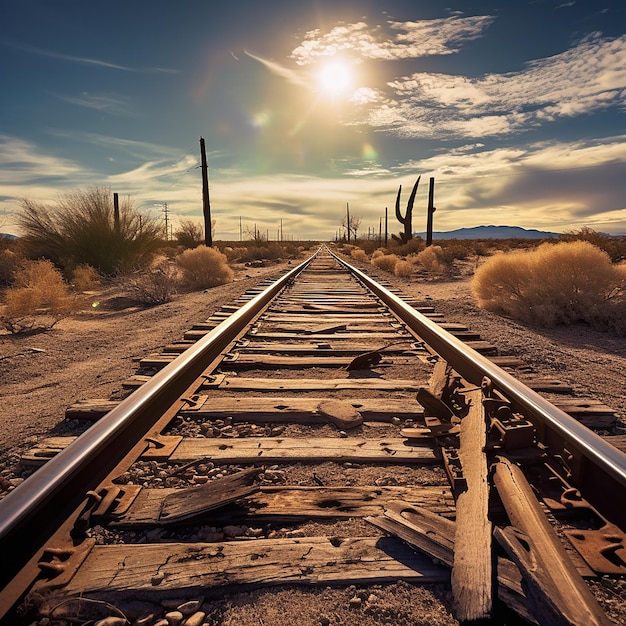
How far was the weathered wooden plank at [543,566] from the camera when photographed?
1.39 metres

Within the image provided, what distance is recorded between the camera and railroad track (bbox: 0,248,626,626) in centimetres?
154

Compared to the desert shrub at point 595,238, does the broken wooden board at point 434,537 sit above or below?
below

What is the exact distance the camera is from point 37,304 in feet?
31.7

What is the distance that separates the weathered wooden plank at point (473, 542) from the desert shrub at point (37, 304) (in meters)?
7.87

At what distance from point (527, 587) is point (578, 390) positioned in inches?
112

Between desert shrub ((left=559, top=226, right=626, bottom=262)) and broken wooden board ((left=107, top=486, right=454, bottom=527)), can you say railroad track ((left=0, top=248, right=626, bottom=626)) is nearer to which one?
broken wooden board ((left=107, top=486, right=454, bottom=527))

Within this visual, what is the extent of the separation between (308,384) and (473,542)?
2221 millimetres

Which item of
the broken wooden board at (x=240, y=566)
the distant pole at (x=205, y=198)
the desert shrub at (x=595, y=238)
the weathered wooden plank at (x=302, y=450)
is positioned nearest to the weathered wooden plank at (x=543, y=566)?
the broken wooden board at (x=240, y=566)

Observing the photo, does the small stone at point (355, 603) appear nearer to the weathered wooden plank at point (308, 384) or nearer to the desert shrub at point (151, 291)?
the weathered wooden plank at point (308, 384)

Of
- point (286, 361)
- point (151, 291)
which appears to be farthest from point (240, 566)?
point (151, 291)

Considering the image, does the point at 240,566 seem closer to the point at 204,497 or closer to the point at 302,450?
the point at 204,497

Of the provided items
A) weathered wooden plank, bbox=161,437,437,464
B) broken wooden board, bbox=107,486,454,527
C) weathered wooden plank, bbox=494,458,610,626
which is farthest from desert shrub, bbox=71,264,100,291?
weathered wooden plank, bbox=494,458,610,626

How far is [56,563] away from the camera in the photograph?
170 cm

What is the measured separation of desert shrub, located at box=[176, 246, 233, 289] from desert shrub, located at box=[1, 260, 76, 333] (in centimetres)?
516
